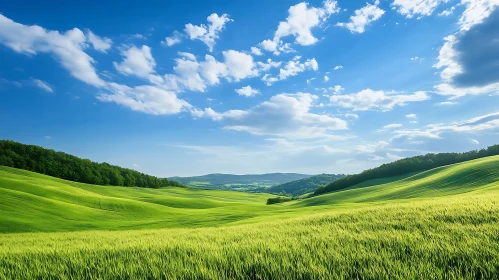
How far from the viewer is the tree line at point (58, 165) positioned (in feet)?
429

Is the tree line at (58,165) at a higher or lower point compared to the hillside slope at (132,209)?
higher

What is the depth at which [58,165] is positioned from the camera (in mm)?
137750

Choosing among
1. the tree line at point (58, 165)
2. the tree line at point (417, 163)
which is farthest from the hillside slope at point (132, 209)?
the tree line at point (58, 165)

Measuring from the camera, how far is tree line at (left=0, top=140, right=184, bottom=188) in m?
131

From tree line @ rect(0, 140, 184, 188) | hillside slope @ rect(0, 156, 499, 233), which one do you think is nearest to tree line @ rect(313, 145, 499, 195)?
hillside slope @ rect(0, 156, 499, 233)

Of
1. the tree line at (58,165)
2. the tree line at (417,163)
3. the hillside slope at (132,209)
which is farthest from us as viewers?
the tree line at (417,163)

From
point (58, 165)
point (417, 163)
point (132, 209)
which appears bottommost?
point (132, 209)

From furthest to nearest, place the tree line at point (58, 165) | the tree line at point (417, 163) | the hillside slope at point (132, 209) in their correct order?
the tree line at point (417, 163)
the tree line at point (58, 165)
the hillside slope at point (132, 209)

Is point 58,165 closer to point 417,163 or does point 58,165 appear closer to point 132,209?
point 132,209

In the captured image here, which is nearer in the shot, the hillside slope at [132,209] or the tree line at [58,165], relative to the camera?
the hillside slope at [132,209]

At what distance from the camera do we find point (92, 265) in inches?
177

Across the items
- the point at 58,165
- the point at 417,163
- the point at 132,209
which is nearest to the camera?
the point at 132,209

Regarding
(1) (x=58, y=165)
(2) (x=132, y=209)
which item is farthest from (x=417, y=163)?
(1) (x=58, y=165)

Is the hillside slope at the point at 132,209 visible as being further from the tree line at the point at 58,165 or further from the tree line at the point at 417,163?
the tree line at the point at 58,165
